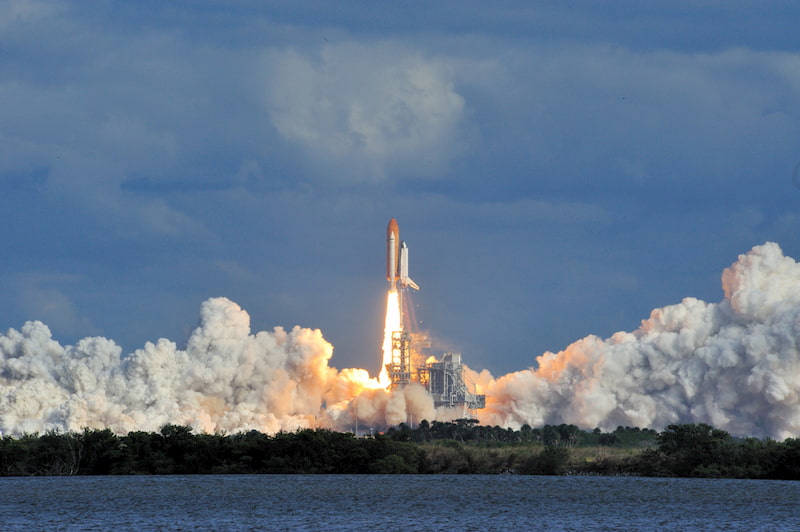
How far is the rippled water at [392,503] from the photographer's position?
200ft

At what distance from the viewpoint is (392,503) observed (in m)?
71.8

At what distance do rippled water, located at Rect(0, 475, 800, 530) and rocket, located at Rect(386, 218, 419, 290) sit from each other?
6304 cm

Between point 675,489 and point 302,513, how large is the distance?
26981 millimetres

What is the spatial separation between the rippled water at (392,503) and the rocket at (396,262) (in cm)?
6304

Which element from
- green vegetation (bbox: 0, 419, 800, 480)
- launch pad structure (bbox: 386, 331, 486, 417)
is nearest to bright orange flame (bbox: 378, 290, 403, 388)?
launch pad structure (bbox: 386, 331, 486, 417)

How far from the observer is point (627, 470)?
305 ft

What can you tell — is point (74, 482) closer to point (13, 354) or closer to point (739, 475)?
point (739, 475)

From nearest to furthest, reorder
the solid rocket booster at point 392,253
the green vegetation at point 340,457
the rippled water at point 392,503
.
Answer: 1. the rippled water at point 392,503
2. the green vegetation at point 340,457
3. the solid rocket booster at point 392,253

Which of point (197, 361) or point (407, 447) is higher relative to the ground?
point (197, 361)

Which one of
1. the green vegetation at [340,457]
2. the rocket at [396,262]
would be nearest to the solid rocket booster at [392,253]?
the rocket at [396,262]

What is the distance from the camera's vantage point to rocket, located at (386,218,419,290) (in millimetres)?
154375

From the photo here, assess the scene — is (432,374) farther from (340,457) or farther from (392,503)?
(392,503)

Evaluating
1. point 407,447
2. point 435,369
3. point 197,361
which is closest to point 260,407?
point 197,361

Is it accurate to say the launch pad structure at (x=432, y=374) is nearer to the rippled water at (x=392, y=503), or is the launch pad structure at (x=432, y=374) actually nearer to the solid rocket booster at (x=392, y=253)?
the solid rocket booster at (x=392, y=253)
